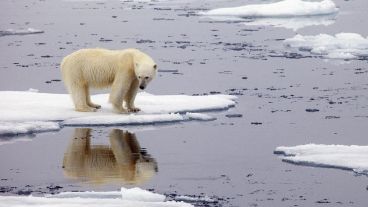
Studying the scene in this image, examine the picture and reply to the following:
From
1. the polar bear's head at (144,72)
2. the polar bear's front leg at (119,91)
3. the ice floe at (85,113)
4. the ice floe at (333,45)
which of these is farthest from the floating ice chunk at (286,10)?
the polar bear's head at (144,72)

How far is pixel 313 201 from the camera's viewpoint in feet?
25.2

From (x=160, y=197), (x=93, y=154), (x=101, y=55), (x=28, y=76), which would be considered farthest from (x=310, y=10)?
(x=160, y=197)

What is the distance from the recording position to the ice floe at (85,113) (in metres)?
10.8

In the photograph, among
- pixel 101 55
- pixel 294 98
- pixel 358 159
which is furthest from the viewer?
pixel 294 98

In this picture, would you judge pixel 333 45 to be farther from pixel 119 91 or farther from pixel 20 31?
pixel 119 91

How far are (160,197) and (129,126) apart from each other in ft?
10.9

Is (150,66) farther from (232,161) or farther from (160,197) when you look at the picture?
(160,197)

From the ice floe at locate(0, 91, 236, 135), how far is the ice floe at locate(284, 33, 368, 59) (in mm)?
5095

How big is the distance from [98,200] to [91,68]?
4172mm

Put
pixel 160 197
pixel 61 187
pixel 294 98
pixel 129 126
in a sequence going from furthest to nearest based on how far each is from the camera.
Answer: pixel 294 98, pixel 129 126, pixel 61 187, pixel 160 197

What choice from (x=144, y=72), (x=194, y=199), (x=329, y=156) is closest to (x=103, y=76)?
(x=144, y=72)

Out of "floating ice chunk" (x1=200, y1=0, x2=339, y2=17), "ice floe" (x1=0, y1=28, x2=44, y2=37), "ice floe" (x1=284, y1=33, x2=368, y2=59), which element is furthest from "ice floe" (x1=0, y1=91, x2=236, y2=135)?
"floating ice chunk" (x1=200, y1=0, x2=339, y2=17)

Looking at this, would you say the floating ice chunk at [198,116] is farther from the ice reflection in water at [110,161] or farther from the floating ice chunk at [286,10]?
the floating ice chunk at [286,10]

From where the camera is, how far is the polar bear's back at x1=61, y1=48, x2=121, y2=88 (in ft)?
37.5
